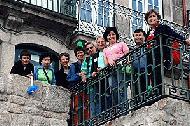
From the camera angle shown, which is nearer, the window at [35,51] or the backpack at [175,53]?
the backpack at [175,53]

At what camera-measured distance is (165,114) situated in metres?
8.46

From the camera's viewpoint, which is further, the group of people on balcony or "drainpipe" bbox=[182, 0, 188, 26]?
"drainpipe" bbox=[182, 0, 188, 26]

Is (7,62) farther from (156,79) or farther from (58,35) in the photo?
(156,79)

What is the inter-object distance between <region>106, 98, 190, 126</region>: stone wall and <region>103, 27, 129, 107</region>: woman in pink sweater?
76 centimetres

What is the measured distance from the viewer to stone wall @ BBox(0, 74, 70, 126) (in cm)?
961

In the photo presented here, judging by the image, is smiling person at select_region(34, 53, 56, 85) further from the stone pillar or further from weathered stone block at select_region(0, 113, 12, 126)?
the stone pillar

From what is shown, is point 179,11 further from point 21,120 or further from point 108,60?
point 21,120

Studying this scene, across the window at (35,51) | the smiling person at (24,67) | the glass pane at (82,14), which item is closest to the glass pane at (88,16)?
the glass pane at (82,14)

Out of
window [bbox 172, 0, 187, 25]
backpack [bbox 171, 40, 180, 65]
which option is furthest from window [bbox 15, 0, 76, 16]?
backpack [bbox 171, 40, 180, 65]

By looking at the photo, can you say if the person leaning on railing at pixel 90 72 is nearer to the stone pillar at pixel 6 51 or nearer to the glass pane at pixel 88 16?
the stone pillar at pixel 6 51

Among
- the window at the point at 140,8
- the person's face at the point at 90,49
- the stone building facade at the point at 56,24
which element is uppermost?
the window at the point at 140,8

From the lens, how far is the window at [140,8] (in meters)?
15.9

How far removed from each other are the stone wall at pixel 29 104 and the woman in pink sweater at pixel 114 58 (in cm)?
101

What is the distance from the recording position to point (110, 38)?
32.9 feet
